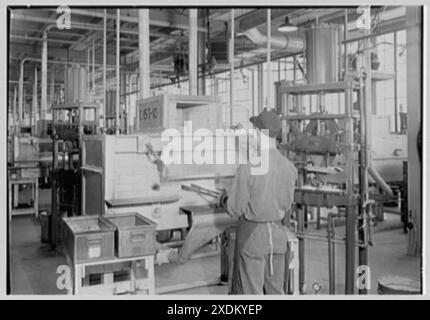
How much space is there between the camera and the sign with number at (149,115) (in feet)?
10.7

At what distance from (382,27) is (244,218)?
14.8 feet

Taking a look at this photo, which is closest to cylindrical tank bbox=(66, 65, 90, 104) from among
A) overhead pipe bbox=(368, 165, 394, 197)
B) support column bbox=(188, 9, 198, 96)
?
support column bbox=(188, 9, 198, 96)

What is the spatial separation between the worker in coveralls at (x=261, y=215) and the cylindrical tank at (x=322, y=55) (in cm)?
85

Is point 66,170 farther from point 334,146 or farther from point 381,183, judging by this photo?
point 381,183

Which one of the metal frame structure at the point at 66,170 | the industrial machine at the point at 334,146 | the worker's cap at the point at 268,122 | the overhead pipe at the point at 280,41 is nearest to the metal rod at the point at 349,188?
the industrial machine at the point at 334,146

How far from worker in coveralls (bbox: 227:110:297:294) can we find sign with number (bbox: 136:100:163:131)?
802mm

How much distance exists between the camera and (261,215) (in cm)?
267

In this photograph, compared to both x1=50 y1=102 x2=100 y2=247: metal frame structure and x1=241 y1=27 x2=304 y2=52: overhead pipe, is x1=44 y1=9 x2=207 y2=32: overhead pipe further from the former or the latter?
x1=50 y1=102 x2=100 y2=247: metal frame structure

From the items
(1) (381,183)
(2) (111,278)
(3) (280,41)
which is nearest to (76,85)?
(2) (111,278)

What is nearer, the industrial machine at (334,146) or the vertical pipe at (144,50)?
the industrial machine at (334,146)

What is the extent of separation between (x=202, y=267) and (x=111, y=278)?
1393mm

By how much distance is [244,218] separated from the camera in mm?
2746

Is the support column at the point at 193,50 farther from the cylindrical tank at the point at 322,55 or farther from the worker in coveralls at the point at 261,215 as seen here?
the worker in coveralls at the point at 261,215
